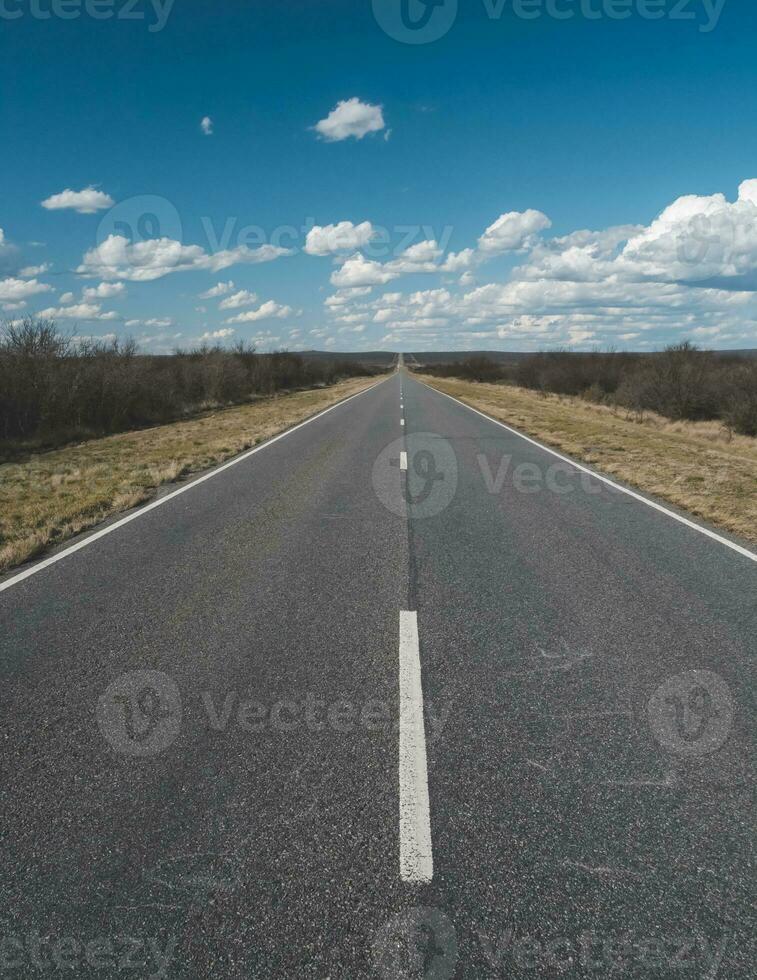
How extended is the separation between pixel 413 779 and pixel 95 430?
83.4ft

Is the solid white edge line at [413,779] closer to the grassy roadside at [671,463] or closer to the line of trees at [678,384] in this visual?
the grassy roadside at [671,463]

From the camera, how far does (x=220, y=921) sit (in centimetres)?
232

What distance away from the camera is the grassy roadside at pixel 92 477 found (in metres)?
8.10

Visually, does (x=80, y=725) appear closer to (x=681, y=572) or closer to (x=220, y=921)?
(x=220, y=921)

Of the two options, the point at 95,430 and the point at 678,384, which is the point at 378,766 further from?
the point at 678,384

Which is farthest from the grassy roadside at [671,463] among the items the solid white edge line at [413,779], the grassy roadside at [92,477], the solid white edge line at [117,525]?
the grassy roadside at [92,477]

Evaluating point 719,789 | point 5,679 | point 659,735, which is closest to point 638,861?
point 719,789

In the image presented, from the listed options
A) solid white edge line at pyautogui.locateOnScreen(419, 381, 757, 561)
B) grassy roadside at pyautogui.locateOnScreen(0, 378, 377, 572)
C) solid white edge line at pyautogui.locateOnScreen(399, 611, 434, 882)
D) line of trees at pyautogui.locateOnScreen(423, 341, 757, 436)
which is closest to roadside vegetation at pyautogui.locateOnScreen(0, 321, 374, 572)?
grassy roadside at pyautogui.locateOnScreen(0, 378, 377, 572)

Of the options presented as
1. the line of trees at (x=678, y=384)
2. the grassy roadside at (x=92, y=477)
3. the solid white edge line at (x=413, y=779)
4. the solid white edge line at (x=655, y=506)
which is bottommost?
the solid white edge line at (x=413, y=779)

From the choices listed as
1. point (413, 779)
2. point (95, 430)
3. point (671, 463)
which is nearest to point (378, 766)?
point (413, 779)

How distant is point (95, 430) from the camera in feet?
83.6

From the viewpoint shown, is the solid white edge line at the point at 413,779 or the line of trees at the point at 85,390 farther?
the line of trees at the point at 85,390

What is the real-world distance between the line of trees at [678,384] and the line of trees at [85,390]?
80.3 ft

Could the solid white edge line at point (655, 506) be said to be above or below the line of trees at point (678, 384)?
below
